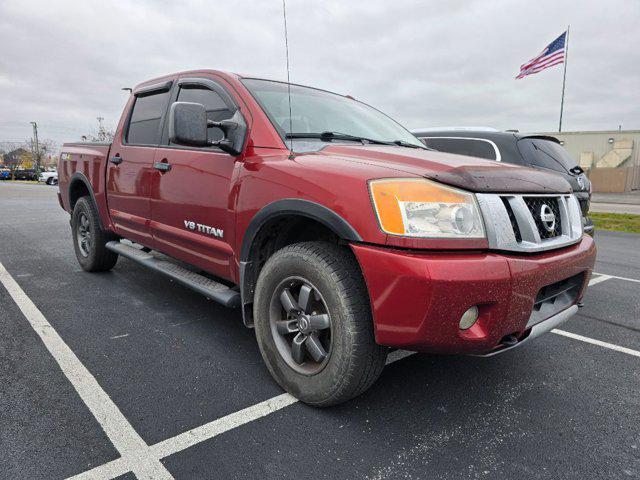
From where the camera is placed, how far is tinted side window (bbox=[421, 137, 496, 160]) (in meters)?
5.31

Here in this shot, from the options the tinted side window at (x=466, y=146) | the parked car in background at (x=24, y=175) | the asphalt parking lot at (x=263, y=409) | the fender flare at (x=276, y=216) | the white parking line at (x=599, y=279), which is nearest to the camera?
the asphalt parking lot at (x=263, y=409)

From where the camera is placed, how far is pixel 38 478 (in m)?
1.75

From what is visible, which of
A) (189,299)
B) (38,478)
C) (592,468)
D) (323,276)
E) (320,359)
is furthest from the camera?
(189,299)

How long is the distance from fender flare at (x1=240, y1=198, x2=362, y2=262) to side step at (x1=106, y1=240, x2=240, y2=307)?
30 centimetres

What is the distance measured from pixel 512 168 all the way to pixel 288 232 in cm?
127

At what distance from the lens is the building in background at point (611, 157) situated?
30.5 m

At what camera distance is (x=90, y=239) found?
184 inches

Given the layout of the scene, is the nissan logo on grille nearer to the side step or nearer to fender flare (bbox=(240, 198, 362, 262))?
fender flare (bbox=(240, 198, 362, 262))

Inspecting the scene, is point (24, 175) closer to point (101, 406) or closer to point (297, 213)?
point (101, 406)

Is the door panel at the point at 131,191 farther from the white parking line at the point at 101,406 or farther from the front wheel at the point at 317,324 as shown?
the front wheel at the point at 317,324

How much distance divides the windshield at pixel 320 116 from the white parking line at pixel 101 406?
1779 mm

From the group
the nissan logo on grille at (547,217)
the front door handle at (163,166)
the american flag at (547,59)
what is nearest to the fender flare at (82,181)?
the front door handle at (163,166)

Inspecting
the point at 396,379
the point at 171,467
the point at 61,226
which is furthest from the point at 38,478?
the point at 61,226

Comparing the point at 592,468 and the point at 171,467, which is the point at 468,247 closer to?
the point at 592,468
